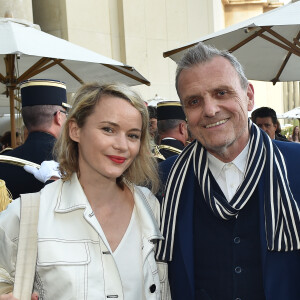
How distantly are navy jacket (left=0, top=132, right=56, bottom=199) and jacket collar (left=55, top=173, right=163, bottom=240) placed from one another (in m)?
0.95

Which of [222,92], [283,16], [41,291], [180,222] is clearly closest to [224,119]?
[222,92]

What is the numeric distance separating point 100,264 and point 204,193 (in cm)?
52

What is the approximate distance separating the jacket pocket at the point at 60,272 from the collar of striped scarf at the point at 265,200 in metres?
0.41

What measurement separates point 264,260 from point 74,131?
0.94 m

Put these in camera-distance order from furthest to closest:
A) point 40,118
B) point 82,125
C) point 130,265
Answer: point 40,118 → point 82,125 → point 130,265

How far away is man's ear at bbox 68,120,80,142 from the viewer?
2.03 metres

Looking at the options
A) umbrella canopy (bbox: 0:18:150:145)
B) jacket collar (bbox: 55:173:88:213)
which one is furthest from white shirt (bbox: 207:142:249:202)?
umbrella canopy (bbox: 0:18:150:145)

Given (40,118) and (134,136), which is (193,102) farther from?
(40,118)

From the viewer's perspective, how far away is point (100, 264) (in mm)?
1811

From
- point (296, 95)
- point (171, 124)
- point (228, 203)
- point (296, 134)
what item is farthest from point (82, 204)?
point (296, 95)

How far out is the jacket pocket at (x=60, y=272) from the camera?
1.74 m

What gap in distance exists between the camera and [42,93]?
3.33 meters

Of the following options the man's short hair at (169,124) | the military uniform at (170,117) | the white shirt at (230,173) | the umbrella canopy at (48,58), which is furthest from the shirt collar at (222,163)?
the man's short hair at (169,124)

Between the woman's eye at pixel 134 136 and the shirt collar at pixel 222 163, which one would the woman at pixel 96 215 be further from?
the shirt collar at pixel 222 163
